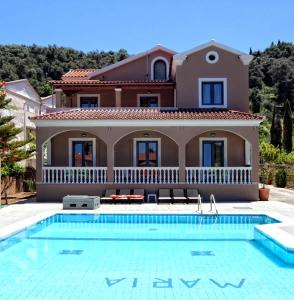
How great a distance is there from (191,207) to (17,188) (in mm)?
12332

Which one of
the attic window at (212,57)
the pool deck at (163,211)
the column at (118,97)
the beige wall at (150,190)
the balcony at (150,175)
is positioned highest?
the attic window at (212,57)

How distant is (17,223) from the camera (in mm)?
15125

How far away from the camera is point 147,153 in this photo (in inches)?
973

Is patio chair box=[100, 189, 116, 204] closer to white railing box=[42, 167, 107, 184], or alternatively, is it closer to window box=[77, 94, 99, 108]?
white railing box=[42, 167, 107, 184]

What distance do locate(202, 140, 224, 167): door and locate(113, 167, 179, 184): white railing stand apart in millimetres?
2613

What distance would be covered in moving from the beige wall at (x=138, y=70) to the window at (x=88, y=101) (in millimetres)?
1846

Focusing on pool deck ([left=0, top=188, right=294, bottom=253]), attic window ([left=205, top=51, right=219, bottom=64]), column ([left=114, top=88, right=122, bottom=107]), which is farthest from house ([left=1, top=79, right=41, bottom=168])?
attic window ([left=205, top=51, right=219, bottom=64])

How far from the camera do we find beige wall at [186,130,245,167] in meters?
24.5

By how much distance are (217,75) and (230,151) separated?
435cm

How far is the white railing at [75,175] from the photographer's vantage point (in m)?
22.6

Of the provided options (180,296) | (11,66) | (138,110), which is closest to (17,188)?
(138,110)

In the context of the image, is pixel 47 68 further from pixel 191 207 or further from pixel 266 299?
pixel 266 299

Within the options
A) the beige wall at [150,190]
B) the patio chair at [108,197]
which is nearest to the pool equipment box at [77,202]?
the patio chair at [108,197]

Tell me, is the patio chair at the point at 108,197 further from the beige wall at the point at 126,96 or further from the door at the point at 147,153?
the beige wall at the point at 126,96
